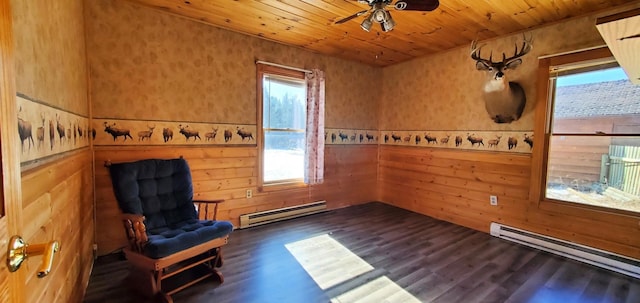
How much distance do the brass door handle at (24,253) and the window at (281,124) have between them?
9.48ft

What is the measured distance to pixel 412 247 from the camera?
2996 mm

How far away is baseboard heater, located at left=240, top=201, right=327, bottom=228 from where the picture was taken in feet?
11.4

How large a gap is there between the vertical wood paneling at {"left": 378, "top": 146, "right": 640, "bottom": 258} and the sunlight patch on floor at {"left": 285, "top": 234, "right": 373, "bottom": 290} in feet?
5.98

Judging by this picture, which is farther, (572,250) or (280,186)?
(280,186)

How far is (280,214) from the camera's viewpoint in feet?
12.3

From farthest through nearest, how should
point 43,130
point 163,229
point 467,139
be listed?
point 467,139
point 163,229
point 43,130

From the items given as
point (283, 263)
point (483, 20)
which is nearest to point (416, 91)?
point (483, 20)

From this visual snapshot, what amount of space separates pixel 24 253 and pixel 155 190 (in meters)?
2.05

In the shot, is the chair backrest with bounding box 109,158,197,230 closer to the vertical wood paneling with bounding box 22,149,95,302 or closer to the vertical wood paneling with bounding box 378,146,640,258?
the vertical wood paneling with bounding box 22,149,95,302

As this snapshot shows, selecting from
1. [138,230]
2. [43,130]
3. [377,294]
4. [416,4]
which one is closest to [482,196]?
[377,294]

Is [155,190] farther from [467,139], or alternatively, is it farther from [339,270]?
[467,139]

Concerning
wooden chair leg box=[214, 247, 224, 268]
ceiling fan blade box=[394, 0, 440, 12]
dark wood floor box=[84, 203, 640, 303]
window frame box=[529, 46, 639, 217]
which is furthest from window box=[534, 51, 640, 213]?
wooden chair leg box=[214, 247, 224, 268]

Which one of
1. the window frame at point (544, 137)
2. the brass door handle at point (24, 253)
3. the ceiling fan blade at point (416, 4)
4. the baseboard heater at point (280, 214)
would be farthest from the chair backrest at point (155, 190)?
the window frame at point (544, 137)

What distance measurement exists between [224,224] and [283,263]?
675mm
